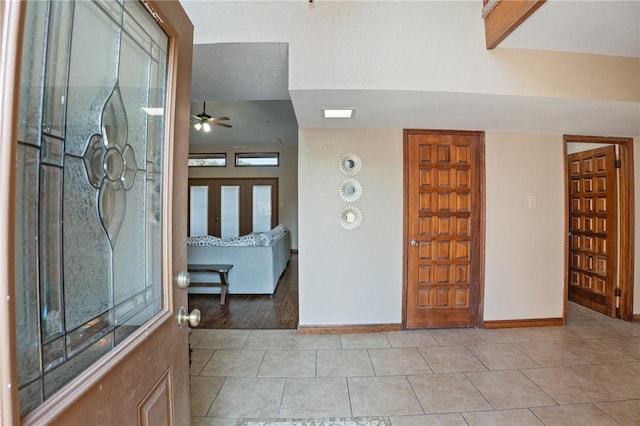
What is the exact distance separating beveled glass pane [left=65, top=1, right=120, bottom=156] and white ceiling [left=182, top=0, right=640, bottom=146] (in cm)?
152

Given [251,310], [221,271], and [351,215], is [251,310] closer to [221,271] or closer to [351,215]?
[221,271]

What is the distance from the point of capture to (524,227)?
331cm

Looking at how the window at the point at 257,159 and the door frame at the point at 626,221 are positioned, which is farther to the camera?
the window at the point at 257,159

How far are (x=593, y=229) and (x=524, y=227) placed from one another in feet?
4.37

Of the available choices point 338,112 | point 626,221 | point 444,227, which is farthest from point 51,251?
Answer: point 626,221

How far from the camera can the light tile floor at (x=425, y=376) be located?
1931mm

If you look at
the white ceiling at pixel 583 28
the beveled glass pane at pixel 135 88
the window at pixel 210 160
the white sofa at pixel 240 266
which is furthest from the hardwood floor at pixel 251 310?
the window at pixel 210 160

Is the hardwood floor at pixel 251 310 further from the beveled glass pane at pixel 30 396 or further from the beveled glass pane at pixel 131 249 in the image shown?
the beveled glass pane at pixel 30 396

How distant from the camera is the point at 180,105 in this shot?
3.72ft

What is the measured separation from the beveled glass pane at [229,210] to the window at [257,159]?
726mm

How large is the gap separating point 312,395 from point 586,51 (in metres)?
3.29

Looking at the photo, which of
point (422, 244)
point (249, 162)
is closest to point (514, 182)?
point (422, 244)

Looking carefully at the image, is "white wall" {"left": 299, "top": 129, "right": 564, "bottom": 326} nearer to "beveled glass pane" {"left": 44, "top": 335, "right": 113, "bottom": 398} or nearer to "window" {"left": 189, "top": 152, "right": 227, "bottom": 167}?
"beveled glass pane" {"left": 44, "top": 335, "right": 113, "bottom": 398}

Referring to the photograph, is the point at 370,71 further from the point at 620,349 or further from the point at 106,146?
the point at 620,349
